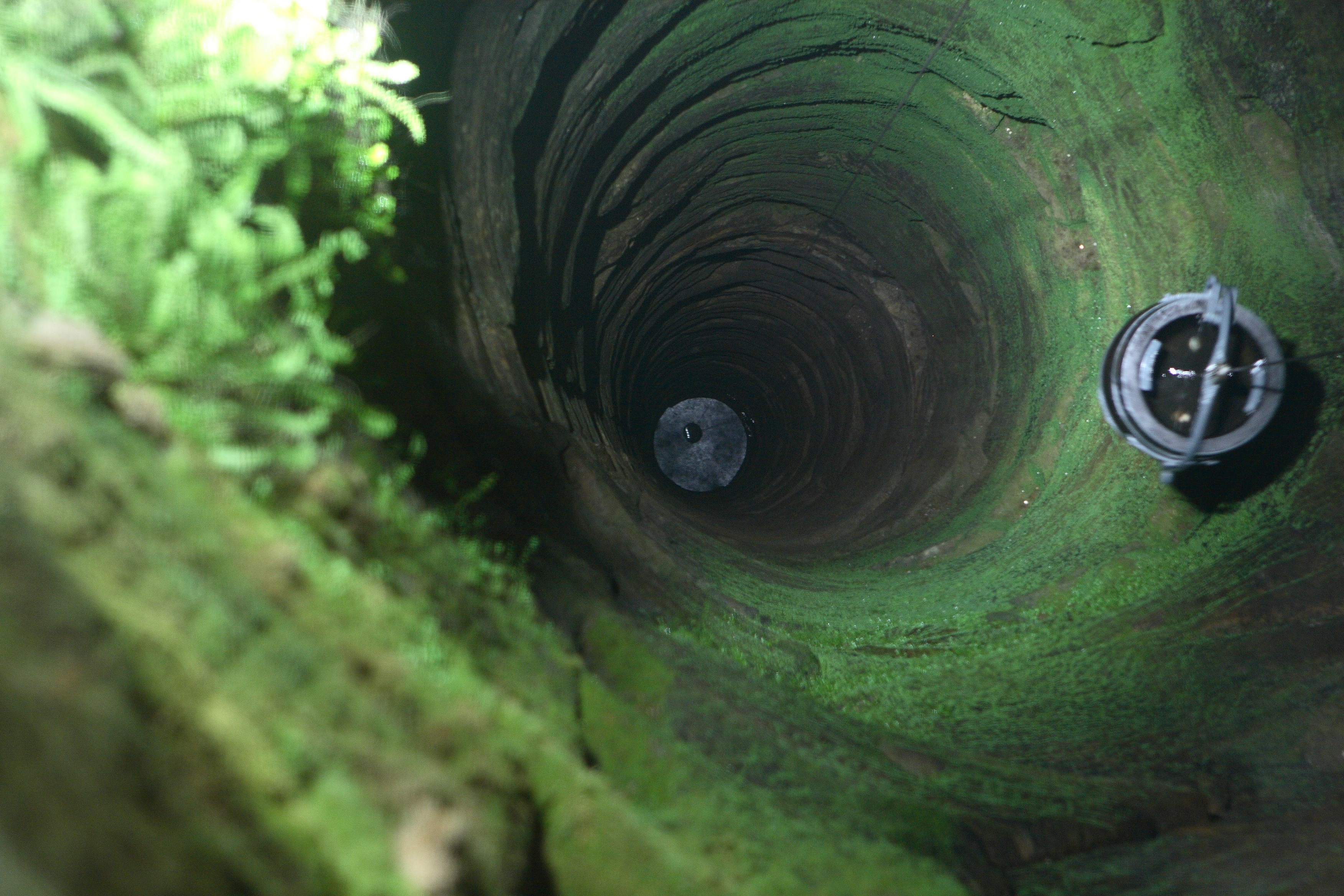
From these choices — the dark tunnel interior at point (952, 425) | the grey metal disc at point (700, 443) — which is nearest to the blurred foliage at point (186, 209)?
the dark tunnel interior at point (952, 425)

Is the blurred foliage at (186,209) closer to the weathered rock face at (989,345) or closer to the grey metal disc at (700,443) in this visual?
the weathered rock face at (989,345)

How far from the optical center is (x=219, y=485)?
56.4 inches

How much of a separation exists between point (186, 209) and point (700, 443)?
26.4ft

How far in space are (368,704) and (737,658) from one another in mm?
1566

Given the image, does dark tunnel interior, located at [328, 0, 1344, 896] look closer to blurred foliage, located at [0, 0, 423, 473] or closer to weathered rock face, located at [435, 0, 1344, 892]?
weathered rock face, located at [435, 0, 1344, 892]

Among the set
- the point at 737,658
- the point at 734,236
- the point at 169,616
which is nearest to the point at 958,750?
the point at 737,658

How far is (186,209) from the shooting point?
62.8 inches

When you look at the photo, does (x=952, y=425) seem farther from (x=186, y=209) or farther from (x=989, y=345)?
(x=186, y=209)

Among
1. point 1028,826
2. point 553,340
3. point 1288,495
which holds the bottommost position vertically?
point 1028,826

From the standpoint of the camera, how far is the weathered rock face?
275 centimetres

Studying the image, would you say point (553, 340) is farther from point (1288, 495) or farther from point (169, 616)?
point (1288, 495)

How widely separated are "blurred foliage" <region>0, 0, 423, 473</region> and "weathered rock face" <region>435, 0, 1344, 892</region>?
2.92 feet

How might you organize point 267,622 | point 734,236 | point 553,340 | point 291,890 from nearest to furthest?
1. point 291,890
2. point 267,622
3. point 553,340
4. point 734,236

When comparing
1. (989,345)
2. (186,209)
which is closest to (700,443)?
(989,345)
